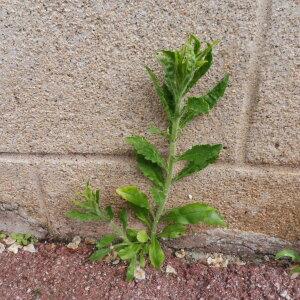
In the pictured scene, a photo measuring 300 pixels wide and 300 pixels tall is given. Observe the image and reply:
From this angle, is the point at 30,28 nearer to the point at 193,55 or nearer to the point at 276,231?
the point at 193,55

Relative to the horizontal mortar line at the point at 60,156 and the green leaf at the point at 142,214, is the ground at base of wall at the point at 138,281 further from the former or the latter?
the horizontal mortar line at the point at 60,156

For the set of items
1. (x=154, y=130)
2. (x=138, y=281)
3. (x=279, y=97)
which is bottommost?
(x=138, y=281)

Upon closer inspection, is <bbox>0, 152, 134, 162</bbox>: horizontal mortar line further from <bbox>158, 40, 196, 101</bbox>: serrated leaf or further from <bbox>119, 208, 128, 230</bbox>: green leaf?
<bbox>158, 40, 196, 101</bbox>: serrated leaf

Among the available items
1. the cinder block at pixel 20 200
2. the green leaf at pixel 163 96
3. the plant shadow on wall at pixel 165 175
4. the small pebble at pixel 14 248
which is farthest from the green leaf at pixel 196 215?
the small pebble at pixel 14 248

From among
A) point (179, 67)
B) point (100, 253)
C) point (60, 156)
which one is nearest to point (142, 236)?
point (100, 253)

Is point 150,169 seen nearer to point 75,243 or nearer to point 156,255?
point 156,255

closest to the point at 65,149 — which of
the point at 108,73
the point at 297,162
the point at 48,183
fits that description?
the point at 48,183
